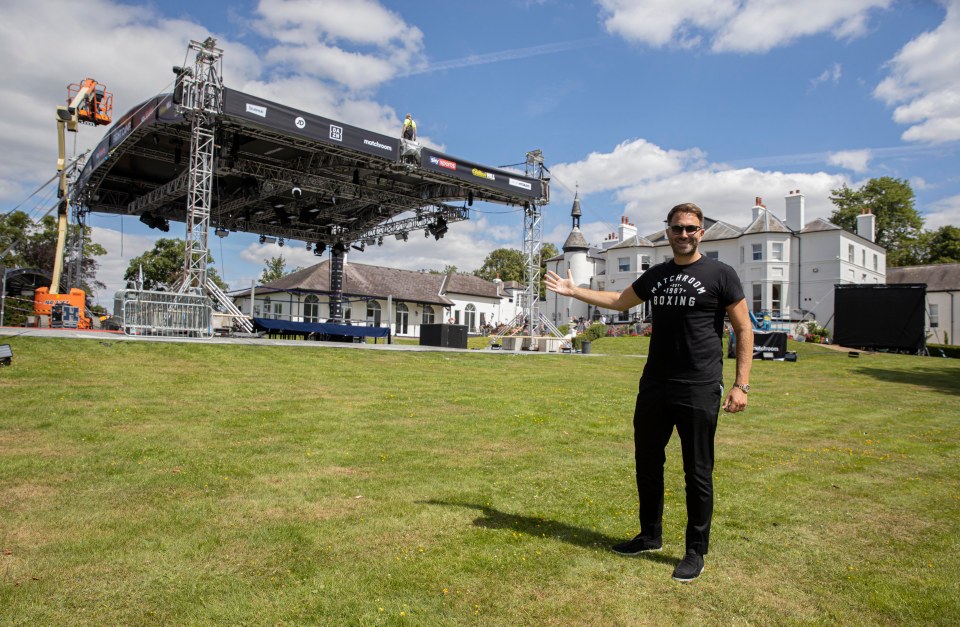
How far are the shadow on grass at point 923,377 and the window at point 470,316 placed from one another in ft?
133

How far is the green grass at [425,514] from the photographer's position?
2.92 metres

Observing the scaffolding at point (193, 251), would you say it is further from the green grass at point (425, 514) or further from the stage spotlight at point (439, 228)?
the stage spotlight at point (439, 228)

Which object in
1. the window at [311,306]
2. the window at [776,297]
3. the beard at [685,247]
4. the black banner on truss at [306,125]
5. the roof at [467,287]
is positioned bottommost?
the beard at [685,247]

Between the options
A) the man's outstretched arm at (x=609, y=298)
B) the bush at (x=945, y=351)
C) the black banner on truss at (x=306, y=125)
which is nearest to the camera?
the man's outstretched arm at (x=609, y=298)

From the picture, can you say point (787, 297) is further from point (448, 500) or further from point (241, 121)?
point (448, 500)

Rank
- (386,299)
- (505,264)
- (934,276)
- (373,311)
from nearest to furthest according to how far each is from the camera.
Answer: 1. (934,276)
2. (386,299)
3. (373,311)
4. (505,264)

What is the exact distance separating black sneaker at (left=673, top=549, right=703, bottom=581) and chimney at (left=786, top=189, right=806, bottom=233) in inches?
1840

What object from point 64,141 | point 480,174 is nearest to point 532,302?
A: point 480,174

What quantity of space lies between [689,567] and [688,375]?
111 cm

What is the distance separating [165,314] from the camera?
18.0m

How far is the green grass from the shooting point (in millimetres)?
2920

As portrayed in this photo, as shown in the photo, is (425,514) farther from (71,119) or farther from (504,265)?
(504,265)

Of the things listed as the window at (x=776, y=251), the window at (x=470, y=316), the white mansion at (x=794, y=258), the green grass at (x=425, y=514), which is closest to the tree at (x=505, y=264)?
the window at (x=470, y=316)

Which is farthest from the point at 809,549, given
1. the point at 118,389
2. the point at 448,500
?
the point at 118,389
